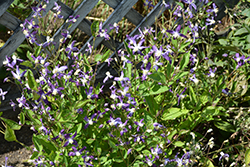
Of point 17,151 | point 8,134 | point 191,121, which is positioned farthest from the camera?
point 17,151

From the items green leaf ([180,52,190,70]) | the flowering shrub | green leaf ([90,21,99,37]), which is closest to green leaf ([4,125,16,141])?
the flowering shrub

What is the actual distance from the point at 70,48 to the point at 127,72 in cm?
36

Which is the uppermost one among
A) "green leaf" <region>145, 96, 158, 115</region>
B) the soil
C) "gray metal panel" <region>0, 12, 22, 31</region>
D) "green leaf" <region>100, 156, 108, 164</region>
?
"green leaf" <region>145, 96, 158, 115</region>

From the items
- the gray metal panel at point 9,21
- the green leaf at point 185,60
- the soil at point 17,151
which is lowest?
the soil at point 17,151

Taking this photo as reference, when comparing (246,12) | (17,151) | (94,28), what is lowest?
(17,151)

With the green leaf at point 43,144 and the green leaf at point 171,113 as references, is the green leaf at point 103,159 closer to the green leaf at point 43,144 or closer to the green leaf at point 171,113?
the green leaf at point 43,144

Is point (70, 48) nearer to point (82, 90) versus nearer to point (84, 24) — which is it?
point (82, 90)

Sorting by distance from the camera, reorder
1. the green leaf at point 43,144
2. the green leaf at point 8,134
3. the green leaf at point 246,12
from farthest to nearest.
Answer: the green leaf at point 246,12, the green leaf at point 43,144, the green leaf at point 8,134

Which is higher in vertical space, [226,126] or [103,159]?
[226,126]

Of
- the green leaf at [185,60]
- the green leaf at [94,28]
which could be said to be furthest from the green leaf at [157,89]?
the green leaf at [94,28]

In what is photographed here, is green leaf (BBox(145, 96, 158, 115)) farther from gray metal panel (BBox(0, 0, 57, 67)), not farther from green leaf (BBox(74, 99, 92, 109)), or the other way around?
gray metal panel (BBox(0, 0, 57, 67))

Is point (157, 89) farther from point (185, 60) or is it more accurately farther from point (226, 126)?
point (226, 126)

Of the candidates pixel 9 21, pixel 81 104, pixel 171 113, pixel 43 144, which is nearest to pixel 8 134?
pixel 43 144

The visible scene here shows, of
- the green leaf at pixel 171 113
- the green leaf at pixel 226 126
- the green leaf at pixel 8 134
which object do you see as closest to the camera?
the green leaf at pixel 8 134
